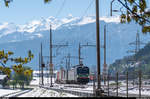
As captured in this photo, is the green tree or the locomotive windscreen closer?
the green tree

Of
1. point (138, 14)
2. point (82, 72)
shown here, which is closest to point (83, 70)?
point (82, 72)

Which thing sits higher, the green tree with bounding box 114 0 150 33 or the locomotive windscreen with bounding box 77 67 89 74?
the green tree with bounding box 114 0 150 33

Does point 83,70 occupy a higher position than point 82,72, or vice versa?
point 83,70

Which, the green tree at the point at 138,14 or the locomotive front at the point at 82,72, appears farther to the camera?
the locomotive front at the point at 82,72

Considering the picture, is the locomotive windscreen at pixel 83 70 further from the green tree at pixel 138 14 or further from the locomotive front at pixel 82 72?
the green tree at pixel 138 14

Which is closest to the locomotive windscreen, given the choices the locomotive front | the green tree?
the locomotive front

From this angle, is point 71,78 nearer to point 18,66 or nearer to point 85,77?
point 85,77

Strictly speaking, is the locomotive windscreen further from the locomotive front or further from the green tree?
the green tree

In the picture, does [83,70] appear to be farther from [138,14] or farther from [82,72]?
[138,14]

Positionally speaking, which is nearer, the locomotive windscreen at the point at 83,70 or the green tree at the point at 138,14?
the green tree at the point at 138,14

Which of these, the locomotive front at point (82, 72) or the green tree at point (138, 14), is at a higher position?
the green tree at point (138, 14)

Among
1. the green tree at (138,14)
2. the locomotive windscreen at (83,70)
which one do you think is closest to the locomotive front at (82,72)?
the locomotive windscreen at (83,70)

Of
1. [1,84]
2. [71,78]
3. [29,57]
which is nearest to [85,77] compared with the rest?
[71,78]

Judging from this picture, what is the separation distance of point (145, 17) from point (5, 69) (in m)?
4.65
